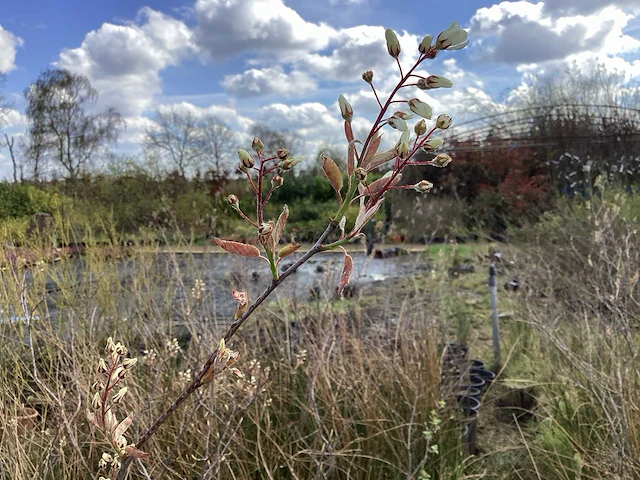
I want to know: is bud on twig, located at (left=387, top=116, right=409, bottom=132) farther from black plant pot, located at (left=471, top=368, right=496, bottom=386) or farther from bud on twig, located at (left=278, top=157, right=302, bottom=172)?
black plant pot, located at (left=471, top=368, right=496, bottom=386)

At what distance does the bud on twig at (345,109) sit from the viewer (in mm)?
589

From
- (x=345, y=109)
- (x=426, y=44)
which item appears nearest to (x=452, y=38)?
(x=426, y=44)

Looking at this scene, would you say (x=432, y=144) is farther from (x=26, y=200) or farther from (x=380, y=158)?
(x=26, y=200)

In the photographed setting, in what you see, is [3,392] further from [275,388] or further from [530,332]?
[530,332]

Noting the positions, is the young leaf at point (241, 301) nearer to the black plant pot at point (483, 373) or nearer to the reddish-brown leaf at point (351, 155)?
the reddish-brown leaf at point (351, 155)

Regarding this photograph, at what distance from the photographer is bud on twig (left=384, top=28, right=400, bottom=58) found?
0.58 meters

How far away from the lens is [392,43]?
0.58 meters

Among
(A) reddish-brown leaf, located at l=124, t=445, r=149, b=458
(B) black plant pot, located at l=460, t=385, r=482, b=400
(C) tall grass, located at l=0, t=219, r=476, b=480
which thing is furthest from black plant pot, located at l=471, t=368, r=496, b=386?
(A) reddish-brown leaf, located at l=124, t=445, r=149, b=458

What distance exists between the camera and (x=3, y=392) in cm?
170

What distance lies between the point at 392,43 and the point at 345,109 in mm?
85

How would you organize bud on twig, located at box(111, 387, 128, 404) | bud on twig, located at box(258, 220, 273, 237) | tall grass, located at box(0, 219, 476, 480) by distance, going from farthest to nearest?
1. tall grass, located at box(0, 219, 476, 480)
2. bud on twig, located at box(111, 387, 128, 404)
3. bud on twig, located at box(258, 220, 273, 237)

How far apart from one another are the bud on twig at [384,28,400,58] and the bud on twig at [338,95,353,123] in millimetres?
70

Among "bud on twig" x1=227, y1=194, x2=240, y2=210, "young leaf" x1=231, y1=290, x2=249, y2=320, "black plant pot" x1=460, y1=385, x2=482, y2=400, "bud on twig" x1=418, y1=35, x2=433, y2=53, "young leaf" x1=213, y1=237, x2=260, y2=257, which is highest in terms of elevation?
"bud on twig" x1=418, y1=35, x2=433, y2=53

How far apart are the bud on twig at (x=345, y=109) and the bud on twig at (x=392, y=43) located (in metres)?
0.07
